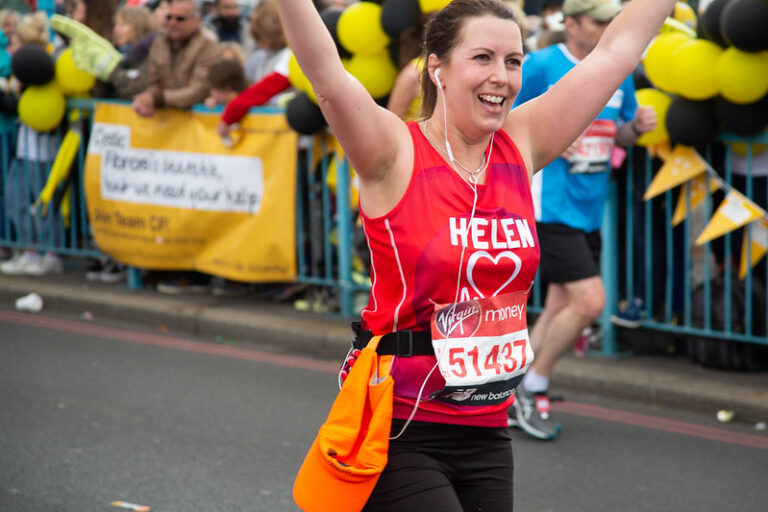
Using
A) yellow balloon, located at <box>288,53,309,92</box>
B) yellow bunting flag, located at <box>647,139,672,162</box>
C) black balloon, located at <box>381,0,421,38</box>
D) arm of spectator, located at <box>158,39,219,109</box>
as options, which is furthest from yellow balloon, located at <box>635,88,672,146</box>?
arm of spectator, located at <box>158,39,219,109</box>

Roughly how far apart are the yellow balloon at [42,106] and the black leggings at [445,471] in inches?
306

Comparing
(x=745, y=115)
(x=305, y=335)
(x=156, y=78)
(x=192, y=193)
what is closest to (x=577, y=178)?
(x=745, y=115)

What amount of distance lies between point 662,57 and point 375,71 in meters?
1.94

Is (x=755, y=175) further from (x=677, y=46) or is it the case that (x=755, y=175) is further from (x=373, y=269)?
(x=373, y=269)

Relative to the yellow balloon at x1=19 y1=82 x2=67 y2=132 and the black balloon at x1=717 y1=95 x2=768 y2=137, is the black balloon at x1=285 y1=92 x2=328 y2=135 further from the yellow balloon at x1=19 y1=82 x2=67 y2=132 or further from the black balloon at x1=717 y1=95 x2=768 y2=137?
the black balloon at x1=717 y1=95 x2=768 y2=137

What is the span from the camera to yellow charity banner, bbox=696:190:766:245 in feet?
21.4

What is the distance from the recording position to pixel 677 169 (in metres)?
6.88

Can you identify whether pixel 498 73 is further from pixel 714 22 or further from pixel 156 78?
pixel 156 78

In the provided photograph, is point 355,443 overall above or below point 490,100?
below

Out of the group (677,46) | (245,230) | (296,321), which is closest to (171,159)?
(245,230)

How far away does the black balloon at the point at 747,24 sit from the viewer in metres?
5.95

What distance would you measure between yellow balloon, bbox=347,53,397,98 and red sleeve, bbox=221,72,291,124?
942mm

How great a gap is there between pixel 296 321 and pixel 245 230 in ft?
2.92

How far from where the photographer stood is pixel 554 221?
567 centimetres
